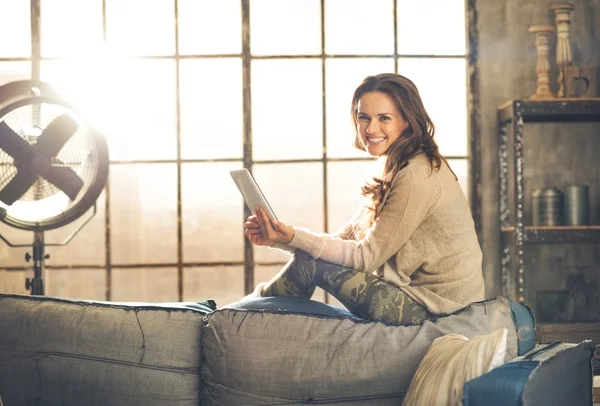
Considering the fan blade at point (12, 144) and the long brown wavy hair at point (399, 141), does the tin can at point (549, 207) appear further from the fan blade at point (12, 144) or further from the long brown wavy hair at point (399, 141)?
the fan blade at point (12, 144)

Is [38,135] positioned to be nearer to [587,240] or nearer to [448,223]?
[448,223]

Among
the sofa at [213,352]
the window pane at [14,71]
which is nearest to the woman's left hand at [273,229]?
the sofa at [213,352]

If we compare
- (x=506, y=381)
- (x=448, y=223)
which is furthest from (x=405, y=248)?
(x=506, y=381)

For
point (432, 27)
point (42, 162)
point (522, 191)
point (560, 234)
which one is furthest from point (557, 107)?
point (42, 162)

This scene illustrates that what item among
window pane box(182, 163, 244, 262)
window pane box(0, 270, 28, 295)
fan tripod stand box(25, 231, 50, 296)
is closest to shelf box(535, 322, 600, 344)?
window pane box(182, 163, 244, 262)

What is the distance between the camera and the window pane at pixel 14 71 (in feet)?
14.1

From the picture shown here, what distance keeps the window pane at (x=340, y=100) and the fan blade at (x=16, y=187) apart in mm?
1572

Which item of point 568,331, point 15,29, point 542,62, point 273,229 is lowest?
point 568,331

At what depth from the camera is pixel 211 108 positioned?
170 inches

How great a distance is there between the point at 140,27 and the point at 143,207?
3.02 ft

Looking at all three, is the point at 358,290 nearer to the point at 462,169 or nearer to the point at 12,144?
the point at 12,144

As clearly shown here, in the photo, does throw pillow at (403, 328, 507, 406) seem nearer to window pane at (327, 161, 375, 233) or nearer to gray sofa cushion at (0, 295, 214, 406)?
gray sofa cushion at (0, 295, 214, 406)

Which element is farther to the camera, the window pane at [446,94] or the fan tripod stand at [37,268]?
the window pane at [446,94]

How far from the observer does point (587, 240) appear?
3898 millimetres
